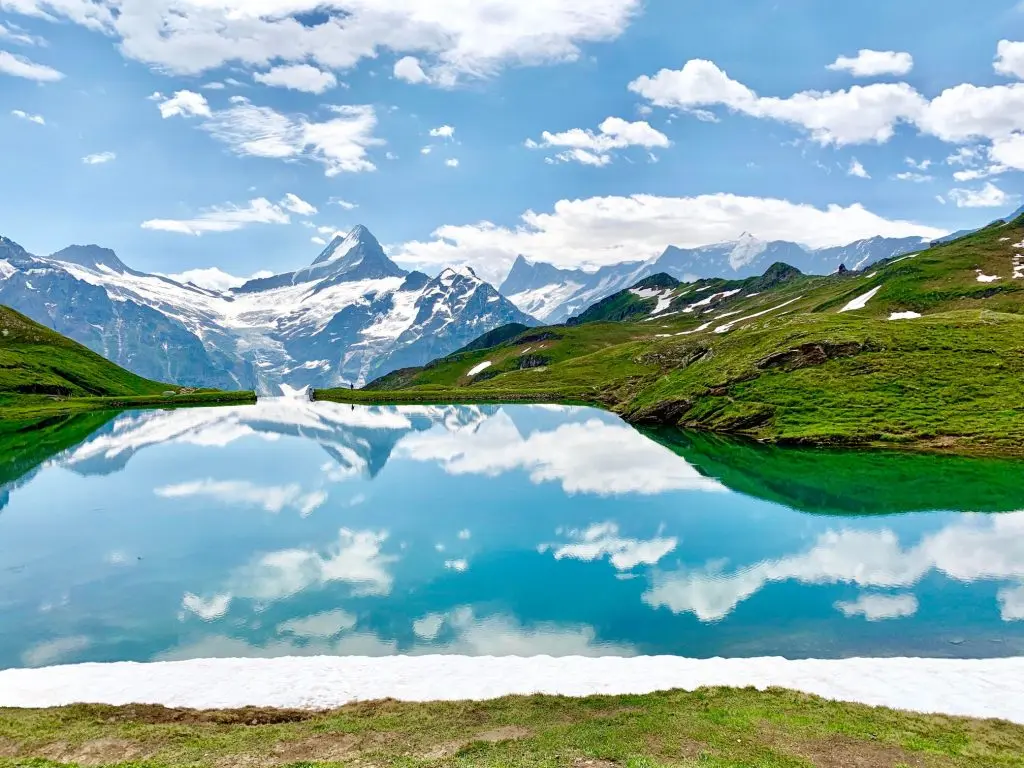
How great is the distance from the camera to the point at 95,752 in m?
20.4

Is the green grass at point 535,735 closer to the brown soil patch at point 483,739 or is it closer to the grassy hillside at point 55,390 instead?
the brown soil patch at point 483,739

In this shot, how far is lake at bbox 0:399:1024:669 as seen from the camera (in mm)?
31562

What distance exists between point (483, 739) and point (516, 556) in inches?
913

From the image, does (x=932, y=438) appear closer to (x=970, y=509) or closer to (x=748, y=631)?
(x=970, y=509)

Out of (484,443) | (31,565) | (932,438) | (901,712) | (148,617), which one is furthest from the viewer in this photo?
(484,443)

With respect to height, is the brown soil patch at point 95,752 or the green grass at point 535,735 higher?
the brown soil patch at point 95,752

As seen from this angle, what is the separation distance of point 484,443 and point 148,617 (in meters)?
67.4

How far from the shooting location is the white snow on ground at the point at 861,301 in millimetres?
178875

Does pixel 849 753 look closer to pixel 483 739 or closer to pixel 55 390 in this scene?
pixel 483 739

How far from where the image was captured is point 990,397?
84875 millimetres

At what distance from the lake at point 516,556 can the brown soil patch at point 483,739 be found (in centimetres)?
848

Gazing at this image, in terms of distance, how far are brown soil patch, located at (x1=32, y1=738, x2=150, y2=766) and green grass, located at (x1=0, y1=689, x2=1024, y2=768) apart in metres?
0.04

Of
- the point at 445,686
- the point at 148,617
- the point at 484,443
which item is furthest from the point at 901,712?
the point at 484,443

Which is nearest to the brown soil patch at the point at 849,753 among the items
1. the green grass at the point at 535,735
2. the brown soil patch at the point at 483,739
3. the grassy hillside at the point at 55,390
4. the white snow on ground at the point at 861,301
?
the green grass at the point at 535,735
